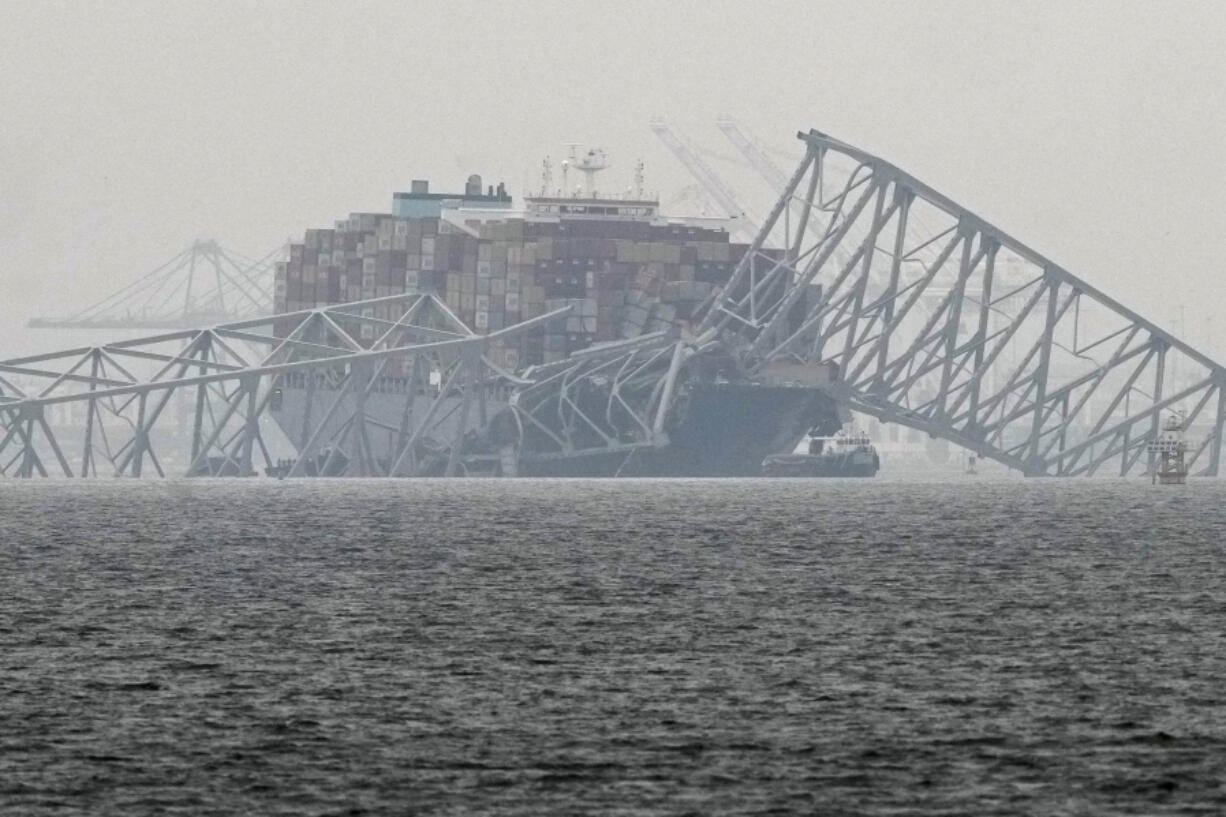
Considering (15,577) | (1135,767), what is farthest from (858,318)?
(1135,767)

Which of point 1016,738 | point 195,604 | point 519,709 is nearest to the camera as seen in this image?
point 1016,738

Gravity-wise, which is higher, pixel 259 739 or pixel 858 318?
pixel 858 318

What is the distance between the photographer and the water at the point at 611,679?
126ft

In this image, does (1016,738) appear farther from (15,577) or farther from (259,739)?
(15,577)

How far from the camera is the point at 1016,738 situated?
43.0m

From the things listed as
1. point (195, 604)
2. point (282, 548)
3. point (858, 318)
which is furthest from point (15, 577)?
point (858, 318)

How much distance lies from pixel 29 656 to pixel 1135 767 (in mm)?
25074

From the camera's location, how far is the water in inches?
1513

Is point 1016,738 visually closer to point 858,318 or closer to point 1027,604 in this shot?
point 1027,604

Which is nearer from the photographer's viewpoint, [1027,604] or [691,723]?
[691,723]

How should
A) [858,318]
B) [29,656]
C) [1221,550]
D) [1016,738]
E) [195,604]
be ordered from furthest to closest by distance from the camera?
[858,318]
[1221,550]
[195,604]
[29,656]
[1016,738]

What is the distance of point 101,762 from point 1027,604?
121 feet

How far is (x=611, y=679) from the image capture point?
170ft

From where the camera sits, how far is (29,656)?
55.5 metres
